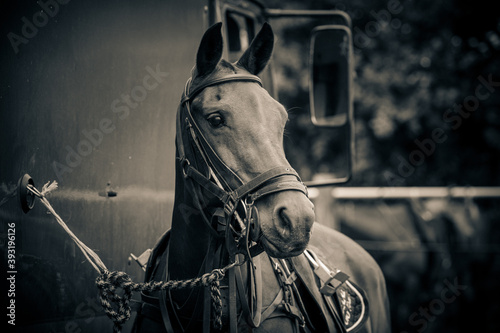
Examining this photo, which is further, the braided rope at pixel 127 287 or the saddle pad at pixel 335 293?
the saddle pad at pixel 335 293

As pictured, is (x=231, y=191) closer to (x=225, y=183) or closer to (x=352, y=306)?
(x=225, y=183)

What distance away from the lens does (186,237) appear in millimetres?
2342

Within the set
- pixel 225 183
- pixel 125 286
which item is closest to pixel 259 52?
pixel 225 183

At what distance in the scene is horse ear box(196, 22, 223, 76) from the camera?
2.23 m

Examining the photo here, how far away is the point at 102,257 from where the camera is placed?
2611 mm

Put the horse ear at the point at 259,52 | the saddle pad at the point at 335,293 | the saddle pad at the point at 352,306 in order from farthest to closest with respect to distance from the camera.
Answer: the saddle pad at the point at 352,306
the saddle pad at the point at 335,293
the horse ear at the point at 259,52

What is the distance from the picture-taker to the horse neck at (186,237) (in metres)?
2.30

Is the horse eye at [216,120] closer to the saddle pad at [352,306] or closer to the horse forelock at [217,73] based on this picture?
the horse forelock at [217,73]

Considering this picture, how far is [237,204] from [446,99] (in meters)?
10.4

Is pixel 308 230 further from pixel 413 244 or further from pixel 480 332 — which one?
pixel 413 244

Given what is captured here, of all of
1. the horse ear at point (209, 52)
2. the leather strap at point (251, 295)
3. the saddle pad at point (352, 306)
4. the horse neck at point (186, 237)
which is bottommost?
the saddle pad at point (352, 306)

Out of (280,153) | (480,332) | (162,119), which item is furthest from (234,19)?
(480,332)

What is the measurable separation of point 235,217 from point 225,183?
6.3 inches

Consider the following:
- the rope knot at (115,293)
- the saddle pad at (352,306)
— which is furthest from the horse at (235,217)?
the saddle pad at (352,306)
